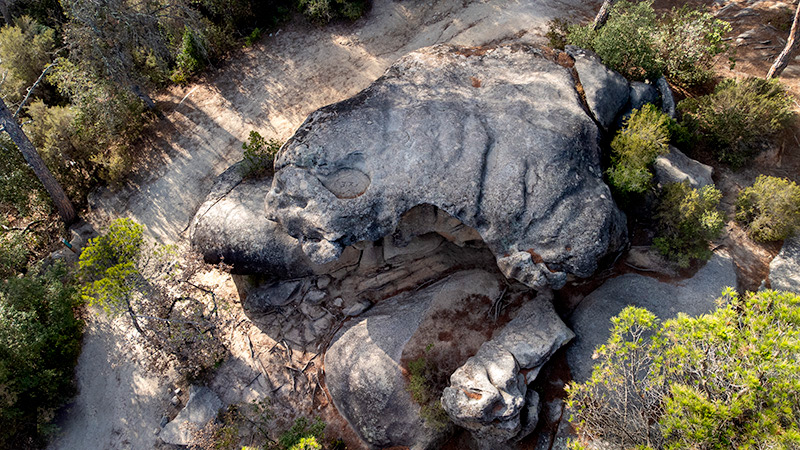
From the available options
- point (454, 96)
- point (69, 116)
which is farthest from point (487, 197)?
point (69, 116)

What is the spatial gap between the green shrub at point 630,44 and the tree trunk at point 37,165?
2107 cm

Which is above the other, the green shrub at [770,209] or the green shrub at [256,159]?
the green shrub at [256,159]

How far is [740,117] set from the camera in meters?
14.4

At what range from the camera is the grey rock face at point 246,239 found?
46.8ft

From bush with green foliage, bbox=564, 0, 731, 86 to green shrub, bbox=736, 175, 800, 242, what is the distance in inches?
203

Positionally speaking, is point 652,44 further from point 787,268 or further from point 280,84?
point 280,84

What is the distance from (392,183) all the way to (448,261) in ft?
A: 12.7

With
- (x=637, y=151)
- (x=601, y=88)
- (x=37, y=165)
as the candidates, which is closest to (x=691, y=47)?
(x=601, y=88)

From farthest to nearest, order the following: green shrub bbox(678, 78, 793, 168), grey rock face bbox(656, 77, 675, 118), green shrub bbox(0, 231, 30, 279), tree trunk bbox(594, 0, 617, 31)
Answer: tree trunk bbox(594, 0, 617, 31), green shrub bbox(0, 231, 30, 279), grey rock face bbox(656, 77, 675, 118), green shrub bbox(678, 78, 793, 168)

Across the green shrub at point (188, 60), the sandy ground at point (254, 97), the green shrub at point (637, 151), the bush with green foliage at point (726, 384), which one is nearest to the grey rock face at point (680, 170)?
the green shrub at point (637, 151)

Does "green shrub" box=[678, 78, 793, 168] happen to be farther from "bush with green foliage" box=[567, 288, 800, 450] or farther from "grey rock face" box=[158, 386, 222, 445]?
"grey rock face" box=[158, 386, 222, 445]

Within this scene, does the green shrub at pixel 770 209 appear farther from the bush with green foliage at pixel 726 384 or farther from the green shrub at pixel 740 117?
the bush with green foliage at pixel 726 384

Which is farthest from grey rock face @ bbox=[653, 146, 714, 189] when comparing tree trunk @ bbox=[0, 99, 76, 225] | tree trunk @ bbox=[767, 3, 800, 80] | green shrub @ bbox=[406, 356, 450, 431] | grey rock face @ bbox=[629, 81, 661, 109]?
tree trunk @ bbox=[0, 99, 76, 225]

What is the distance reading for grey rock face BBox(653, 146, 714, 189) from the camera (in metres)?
13.7
